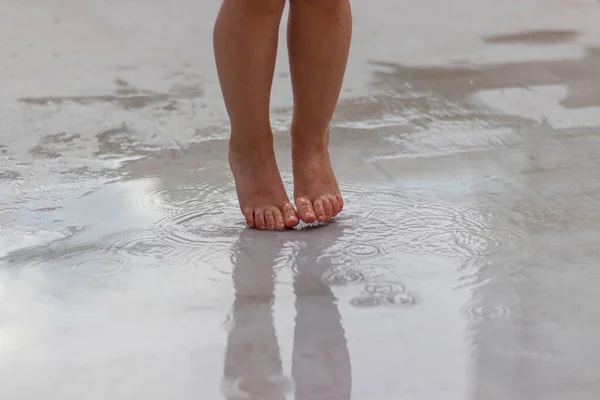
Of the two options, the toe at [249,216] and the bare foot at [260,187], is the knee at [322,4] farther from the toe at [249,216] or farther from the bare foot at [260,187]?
the toe at [249,216]

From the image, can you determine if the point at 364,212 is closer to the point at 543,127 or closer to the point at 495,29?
the point at 543,127

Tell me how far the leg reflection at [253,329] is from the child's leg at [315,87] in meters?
0.15

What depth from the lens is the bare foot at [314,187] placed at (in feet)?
5.44

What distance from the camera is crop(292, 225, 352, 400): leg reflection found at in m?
1.10

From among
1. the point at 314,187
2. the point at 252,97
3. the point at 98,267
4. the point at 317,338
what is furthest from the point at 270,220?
the point at 317,338

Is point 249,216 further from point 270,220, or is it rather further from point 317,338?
point 317,338

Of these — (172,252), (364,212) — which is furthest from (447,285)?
(172,252)

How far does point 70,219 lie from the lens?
1.67 meters

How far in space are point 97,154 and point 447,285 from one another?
1015 millimetres

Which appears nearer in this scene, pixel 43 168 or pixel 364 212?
pixel 364 212

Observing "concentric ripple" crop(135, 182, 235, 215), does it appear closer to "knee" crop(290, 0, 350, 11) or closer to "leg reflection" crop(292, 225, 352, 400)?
"leg reflection" crop(292, 225, 352, 400)

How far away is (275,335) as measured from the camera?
1.24m

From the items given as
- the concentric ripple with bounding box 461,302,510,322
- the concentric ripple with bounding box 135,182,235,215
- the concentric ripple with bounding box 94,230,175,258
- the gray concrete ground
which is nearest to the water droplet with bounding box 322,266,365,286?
the gray concrete ground

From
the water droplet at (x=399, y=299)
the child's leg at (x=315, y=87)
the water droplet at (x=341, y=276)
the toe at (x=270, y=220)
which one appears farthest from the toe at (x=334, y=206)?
the water droplet at (x=399, y=299)
